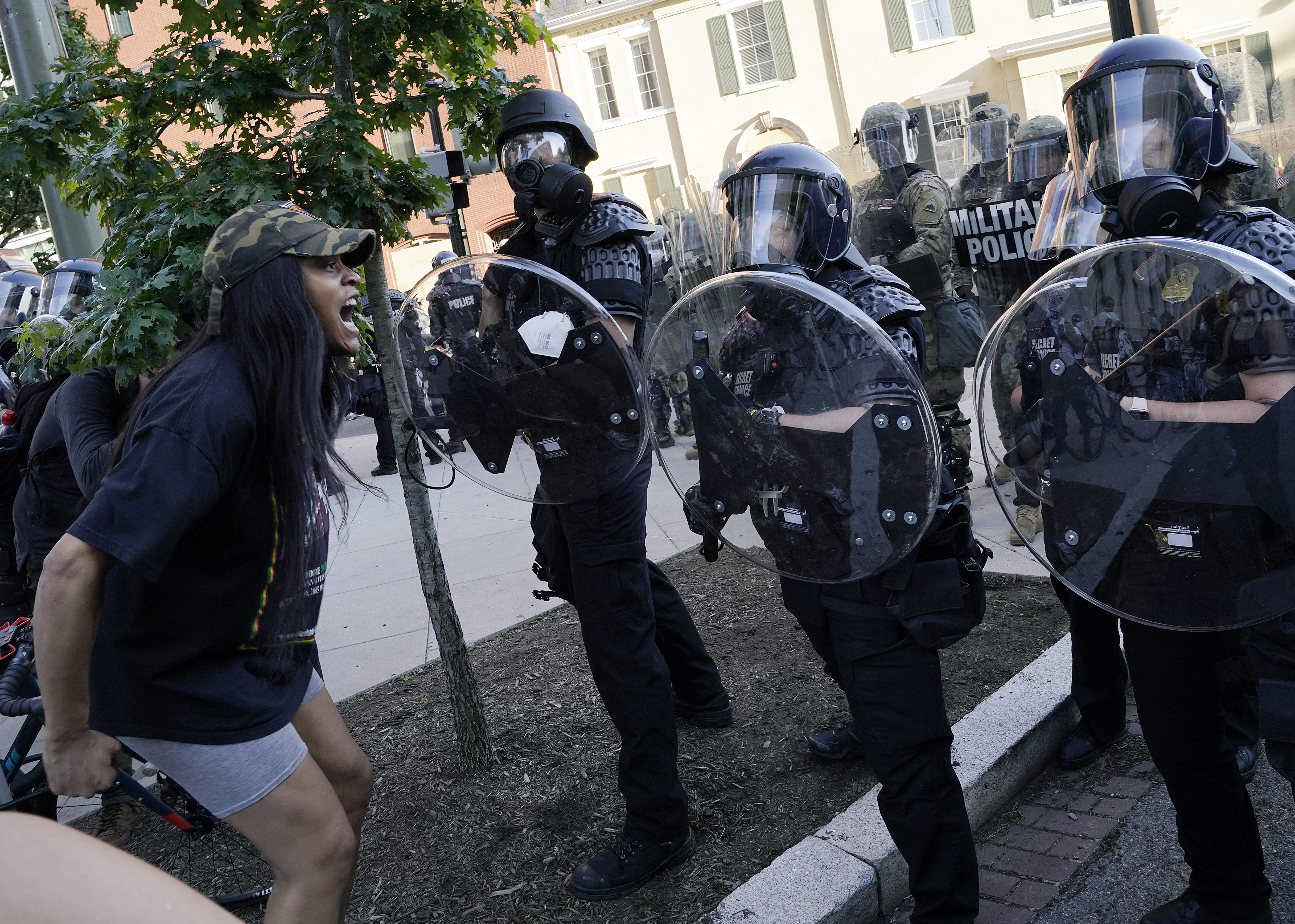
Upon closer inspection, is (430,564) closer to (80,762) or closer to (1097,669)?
(80,762)

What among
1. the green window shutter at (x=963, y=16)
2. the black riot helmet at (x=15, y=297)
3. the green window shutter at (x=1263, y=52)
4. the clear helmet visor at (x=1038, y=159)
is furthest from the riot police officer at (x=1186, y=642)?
the green window shutter at (x=963, y=16)

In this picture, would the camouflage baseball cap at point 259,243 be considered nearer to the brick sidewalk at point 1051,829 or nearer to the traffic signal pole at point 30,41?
the brick sidewalk at point 1051,829

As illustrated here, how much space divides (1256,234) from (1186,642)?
871mm

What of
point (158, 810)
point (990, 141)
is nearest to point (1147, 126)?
point (158, 810)

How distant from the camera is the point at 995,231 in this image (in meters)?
5.51

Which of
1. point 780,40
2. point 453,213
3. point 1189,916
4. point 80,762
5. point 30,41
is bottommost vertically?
point 1189,916

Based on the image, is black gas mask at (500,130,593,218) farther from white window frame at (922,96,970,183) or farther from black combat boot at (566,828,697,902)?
white window frame at (922,96,970,183)

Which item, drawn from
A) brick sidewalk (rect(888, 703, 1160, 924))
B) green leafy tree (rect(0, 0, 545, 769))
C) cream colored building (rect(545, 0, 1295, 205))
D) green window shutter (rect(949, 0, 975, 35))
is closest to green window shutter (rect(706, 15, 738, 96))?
cream colored building (rect(545, 0, 1295, 205))

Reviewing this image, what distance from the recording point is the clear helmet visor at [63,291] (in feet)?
14.2

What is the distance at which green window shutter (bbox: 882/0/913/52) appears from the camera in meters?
23.1

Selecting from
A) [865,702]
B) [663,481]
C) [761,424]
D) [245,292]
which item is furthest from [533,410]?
[663,481]

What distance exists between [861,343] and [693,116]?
24.9 metres

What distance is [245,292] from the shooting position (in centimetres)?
214

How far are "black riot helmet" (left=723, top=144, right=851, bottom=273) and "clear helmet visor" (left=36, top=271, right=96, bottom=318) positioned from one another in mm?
2928
